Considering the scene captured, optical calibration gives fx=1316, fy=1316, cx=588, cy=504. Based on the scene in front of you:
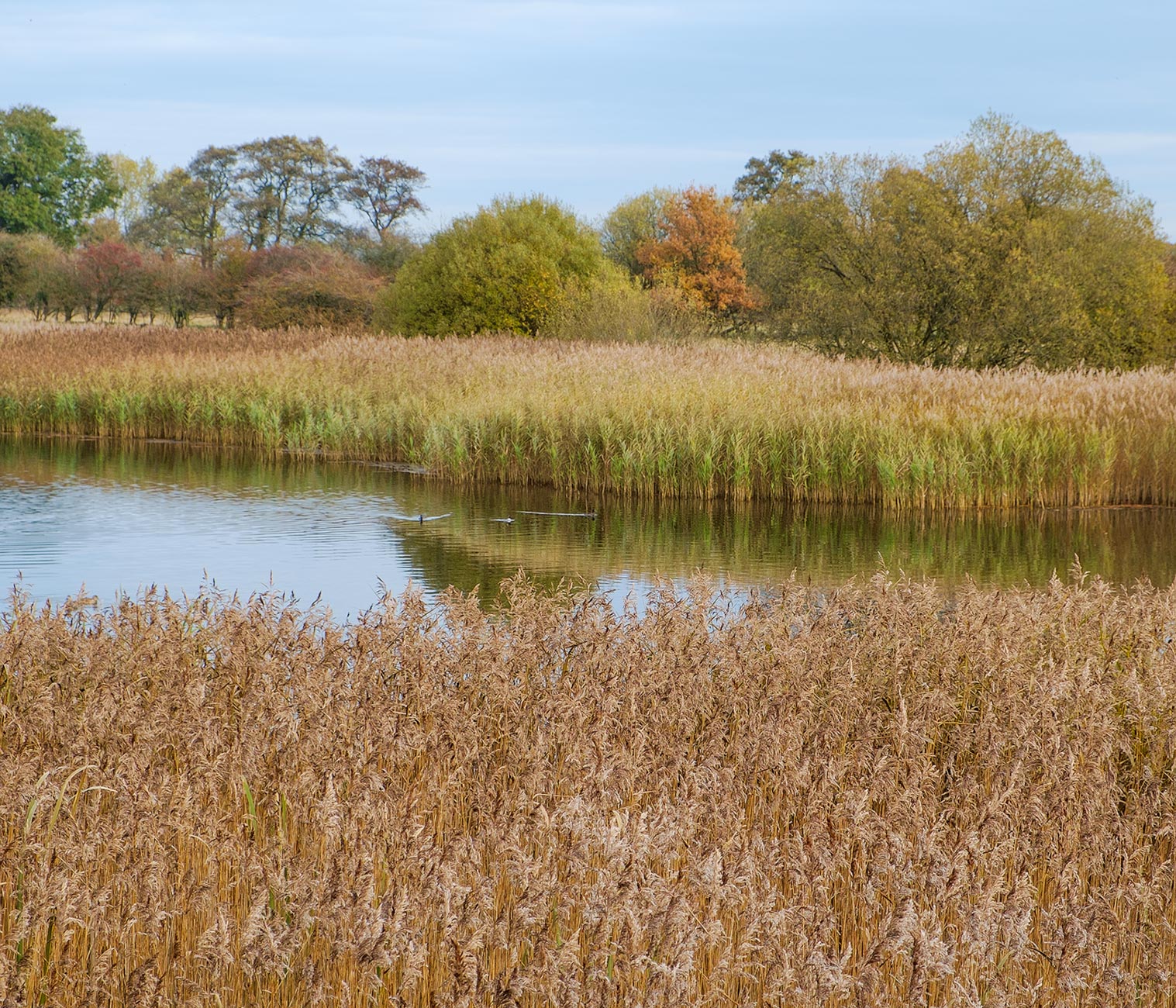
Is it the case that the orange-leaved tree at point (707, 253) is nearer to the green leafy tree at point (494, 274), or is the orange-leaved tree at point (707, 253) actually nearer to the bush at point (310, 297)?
the bush at point (310, 297)

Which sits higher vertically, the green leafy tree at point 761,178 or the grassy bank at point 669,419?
the green leafy tree at point 761,178

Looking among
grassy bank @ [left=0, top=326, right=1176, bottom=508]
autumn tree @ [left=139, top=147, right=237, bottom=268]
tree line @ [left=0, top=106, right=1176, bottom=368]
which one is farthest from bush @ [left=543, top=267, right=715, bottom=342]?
autumn tree @ [left=139, top=147, right=237, bottom=268]

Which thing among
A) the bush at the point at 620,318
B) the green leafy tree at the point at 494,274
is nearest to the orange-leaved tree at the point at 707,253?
the green leafy tree at the point at 494,274

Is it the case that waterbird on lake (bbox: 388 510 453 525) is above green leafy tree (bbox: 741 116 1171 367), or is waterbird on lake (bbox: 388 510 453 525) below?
below

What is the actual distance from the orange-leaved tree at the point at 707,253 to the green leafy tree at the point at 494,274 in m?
17.7

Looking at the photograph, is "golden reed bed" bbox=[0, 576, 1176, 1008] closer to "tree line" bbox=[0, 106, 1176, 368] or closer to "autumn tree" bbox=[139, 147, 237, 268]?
"tree line" bbox=[0, 106, 1176, 368]

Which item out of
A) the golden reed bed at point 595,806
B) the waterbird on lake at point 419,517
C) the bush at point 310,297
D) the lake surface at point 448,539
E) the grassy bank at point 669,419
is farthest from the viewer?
the bush at point 310,297

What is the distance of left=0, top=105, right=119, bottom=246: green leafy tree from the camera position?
70.9 m

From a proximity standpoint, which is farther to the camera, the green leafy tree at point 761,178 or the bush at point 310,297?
the green leafy tree at point 761,178

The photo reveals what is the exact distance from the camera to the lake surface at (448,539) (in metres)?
10.2

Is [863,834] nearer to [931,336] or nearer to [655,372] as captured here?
[655,372]

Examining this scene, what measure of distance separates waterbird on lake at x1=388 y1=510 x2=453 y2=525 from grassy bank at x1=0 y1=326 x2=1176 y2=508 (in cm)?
280

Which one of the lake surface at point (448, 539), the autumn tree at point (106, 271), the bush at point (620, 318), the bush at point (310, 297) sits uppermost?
the autumn tree at point (106, 271)

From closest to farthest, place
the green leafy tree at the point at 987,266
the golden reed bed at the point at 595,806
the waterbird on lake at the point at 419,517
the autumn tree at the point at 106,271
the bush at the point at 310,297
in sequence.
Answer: the golden reed bed at the point at 595,806 → the waterbird on lake at the point at 419,517 → the green leafy tree at the point at 987,266 → the bush at the point at 310,297 → the autumn tree at the point at 106,271
